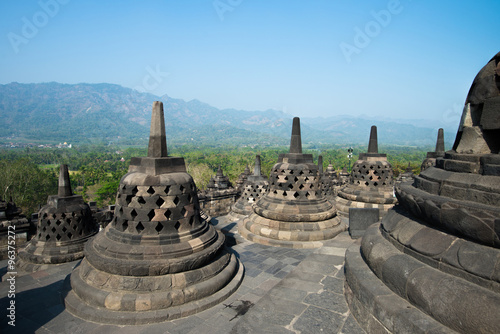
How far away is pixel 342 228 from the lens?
8.23m

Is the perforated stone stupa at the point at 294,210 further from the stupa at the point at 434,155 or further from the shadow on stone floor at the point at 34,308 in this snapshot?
the stupa at the point at 434,155

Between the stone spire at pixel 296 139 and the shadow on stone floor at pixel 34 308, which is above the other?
the stone spire at pixel 296 139

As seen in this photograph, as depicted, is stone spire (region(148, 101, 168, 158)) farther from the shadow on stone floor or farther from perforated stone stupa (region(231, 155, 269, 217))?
perforated stone stupa (region(231, 155, 269, 217))

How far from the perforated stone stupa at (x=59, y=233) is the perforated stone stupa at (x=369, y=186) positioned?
8812mm

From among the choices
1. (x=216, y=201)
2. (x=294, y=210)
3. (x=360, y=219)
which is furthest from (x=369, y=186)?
(x=216, y=201)

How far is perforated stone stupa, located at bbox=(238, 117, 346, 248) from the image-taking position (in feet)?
25.3

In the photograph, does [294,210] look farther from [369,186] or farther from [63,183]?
[63,183]

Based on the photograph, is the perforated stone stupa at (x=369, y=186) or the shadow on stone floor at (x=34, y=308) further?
the perforated stone stupa at (x=369, y=186)

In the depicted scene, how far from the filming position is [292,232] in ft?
25.3

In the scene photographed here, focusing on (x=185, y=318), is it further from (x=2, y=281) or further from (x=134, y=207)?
(x=2, y=281)

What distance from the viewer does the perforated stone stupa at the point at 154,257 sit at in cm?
427

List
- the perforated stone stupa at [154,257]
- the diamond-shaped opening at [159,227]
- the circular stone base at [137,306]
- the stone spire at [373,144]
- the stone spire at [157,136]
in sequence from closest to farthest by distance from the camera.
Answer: the circular stone base at [137,306] → the perforated stone stupa at [154,257] → the diamond-shaped opening at [159,227] → the stone spire at [157,136] → the stone spire at [373,144]

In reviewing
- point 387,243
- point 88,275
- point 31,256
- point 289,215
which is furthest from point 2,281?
point 387,243

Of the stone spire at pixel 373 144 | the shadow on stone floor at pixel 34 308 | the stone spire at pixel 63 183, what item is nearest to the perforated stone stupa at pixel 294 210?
the stone spire at pixel 373 144
